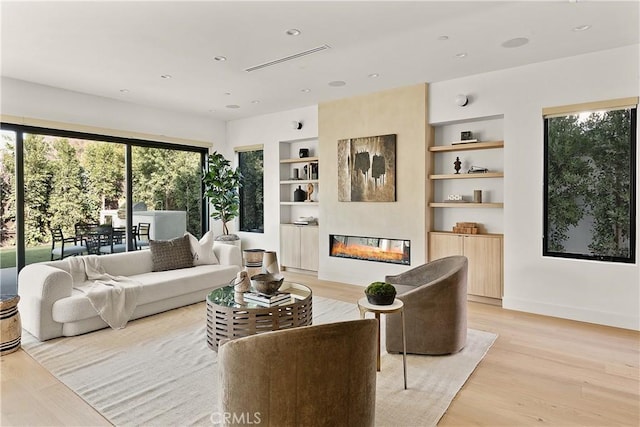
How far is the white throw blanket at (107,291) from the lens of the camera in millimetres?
Result: 3621

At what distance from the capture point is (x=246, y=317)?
2.96 metres

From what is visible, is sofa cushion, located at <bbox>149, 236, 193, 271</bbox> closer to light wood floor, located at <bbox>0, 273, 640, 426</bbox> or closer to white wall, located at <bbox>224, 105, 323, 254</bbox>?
light wood floor, located at <bbox>0, 273, 640, 426</bbox>

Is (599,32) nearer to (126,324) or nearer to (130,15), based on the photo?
(130,15)

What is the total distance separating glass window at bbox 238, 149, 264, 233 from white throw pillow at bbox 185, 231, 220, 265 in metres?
2.06

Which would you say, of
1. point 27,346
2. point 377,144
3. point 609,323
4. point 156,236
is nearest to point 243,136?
point 156,236

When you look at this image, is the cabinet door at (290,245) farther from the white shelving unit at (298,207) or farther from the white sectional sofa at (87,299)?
the white sectional sofa at (87,299)

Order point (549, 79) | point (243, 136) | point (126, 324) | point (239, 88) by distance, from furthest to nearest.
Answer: point (243, 136)
point (239, 88)
point (549, 79)
point (126, 324)

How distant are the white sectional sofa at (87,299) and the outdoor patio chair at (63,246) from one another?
1.49 meters

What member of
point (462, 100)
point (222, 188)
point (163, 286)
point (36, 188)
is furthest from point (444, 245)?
point (36, 188)

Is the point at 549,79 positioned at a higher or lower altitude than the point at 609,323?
higher

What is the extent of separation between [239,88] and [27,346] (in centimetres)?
378

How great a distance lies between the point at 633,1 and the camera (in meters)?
2.91

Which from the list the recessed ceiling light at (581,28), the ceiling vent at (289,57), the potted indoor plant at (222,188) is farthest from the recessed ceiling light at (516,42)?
the potted indoor plant at (222,188)

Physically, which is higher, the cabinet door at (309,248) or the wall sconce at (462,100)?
the wall sconce at (462,100)
